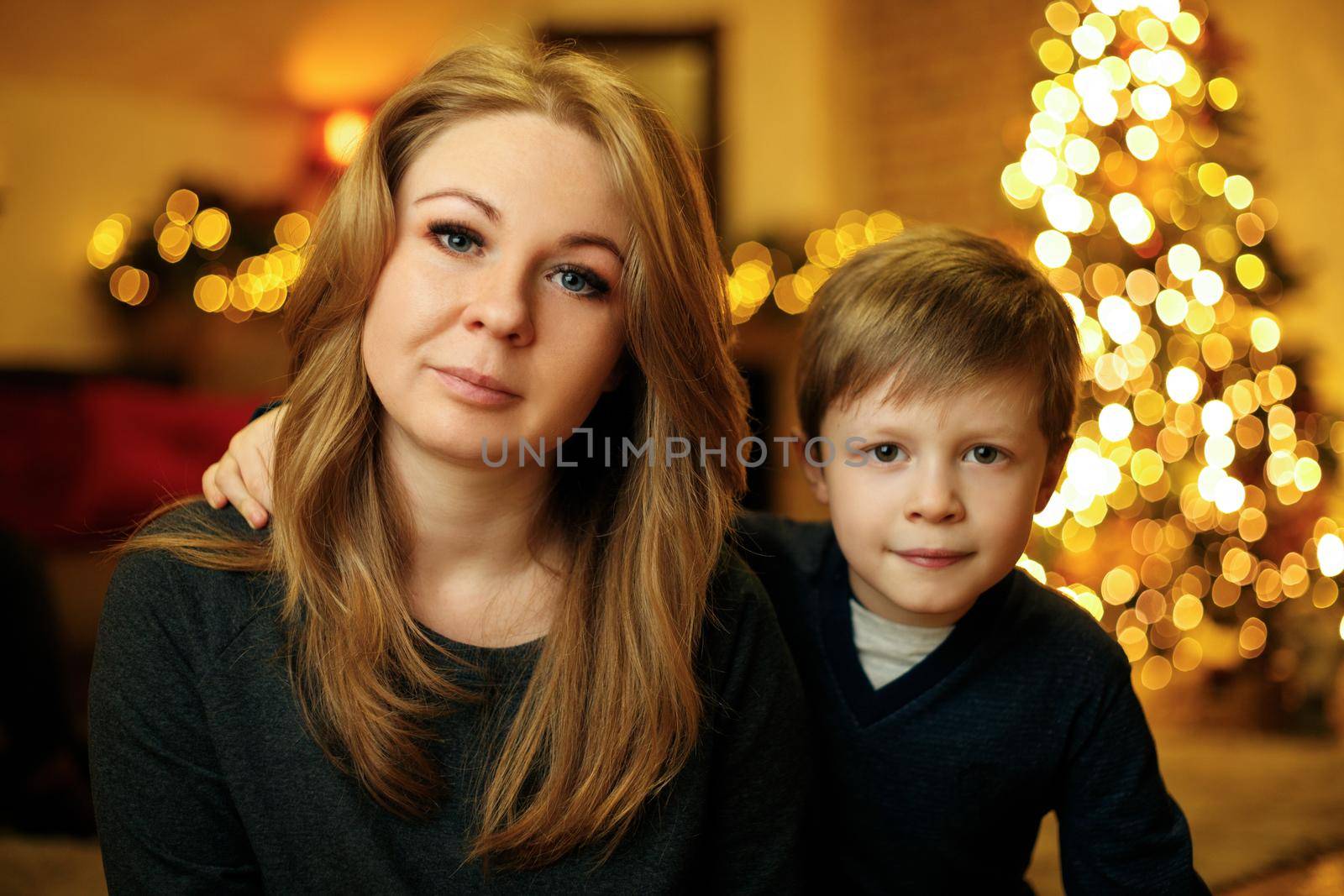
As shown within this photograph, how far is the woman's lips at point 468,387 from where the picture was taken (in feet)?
3.39

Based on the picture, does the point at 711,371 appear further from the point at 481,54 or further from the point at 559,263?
the point at 481,54

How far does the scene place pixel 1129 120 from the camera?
2.89 m

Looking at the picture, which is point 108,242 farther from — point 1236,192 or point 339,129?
point 1236,192

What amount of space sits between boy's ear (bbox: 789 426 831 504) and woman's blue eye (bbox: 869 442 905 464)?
86 mm

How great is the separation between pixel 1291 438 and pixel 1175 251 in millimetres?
658

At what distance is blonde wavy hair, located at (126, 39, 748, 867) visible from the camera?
3.54ft

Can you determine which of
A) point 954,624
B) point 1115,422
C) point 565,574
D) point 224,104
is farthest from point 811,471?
point 224,104

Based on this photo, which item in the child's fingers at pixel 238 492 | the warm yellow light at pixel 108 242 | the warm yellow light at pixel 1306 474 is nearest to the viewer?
the child's fingers at pixel 238 492

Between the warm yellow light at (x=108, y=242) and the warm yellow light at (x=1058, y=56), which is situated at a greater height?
the warm yellow light at (x=1058, y=56)

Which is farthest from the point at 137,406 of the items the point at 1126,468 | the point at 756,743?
the point at 1126,468

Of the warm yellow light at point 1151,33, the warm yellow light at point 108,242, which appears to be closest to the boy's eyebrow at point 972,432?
the warm yellow light at point 1151,33

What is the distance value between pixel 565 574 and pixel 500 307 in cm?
34

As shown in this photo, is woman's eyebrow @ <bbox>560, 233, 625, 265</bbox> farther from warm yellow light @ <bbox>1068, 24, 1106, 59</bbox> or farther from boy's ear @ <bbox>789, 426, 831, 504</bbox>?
warm yellow light @ <bbox>1068, 24, 1106, 59</bbox>

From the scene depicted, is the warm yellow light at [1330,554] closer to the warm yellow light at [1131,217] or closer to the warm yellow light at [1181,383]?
the warm yellow light at [1181,383]
